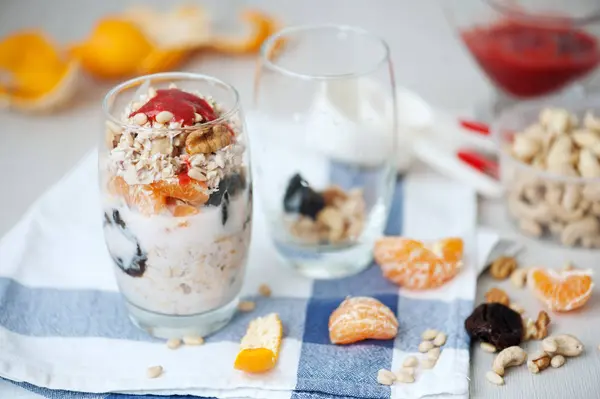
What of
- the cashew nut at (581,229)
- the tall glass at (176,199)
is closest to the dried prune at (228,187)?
the tall glass at (176,199)

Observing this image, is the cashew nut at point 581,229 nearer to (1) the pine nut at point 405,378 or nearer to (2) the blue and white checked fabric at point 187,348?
(2) the blue and white checked fabric at point 187,348

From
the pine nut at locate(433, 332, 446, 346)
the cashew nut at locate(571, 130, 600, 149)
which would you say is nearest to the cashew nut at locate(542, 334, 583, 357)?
the pine nut at locate(433, 332, 446, 346)

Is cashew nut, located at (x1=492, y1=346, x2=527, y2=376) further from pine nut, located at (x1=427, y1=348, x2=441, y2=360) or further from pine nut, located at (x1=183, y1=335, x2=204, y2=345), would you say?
pine nut, located at (x1=183, y1=335, x2=204, y2=345)

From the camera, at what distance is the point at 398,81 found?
69.9 inches

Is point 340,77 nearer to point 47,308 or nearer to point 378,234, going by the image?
point 378,234

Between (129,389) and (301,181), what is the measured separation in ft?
1.33

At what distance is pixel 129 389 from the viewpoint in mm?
967

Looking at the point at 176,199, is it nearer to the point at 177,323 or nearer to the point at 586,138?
the point at 177,323

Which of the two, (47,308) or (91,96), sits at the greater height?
(47,308)

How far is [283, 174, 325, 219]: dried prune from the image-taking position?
121 cm

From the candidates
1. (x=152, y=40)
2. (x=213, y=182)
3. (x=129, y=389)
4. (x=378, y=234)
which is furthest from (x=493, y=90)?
Result: (x=129, y=389)

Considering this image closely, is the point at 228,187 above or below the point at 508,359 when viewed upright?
above

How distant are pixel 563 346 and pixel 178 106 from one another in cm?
56

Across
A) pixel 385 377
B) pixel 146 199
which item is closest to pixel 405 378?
pixel 385 377
